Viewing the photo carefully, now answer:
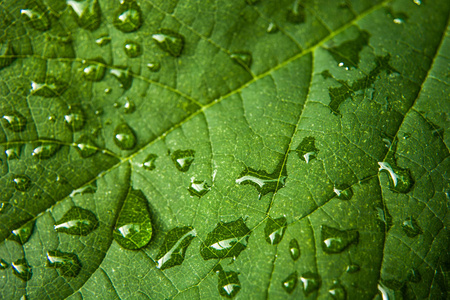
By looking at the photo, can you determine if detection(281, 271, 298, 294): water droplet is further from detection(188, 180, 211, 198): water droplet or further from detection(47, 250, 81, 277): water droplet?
detection(47, 250, 81, 277): water droplet

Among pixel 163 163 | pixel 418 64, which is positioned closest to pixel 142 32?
pixel 163 163

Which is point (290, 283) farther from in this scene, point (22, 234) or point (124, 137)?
point (22, 234)

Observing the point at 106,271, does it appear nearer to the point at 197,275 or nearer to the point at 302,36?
the point at 197,275

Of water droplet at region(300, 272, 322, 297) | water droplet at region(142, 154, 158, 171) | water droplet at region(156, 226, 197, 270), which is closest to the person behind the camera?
water droplet at region(300, 272, 322, 297)

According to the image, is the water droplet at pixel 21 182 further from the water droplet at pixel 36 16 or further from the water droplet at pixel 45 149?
the water droplet at pixel 36 16

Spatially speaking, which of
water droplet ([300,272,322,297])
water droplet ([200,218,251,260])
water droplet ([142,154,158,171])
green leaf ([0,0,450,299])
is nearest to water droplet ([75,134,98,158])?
green leaf ([0,0,450,299])

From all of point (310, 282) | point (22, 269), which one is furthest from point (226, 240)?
point (22, 269)
